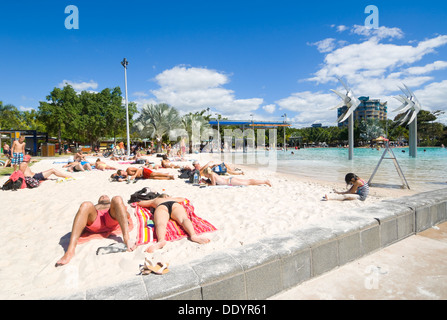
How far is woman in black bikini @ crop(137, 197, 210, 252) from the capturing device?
10.8 feet

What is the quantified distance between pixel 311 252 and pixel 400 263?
1224mm

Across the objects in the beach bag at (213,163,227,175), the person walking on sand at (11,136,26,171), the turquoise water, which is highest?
the person walking on sand at (11,136,26,171)

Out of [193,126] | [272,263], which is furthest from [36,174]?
[193,126]

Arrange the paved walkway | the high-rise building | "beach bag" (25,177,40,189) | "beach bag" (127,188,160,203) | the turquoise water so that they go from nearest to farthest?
the paved walkway < "beach bag" (127,188,160,203) < "beach bag" (25,177,40,189) < the turquoise water < the high-rise building

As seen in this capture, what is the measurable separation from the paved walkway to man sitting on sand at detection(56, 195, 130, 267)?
2.13 metres

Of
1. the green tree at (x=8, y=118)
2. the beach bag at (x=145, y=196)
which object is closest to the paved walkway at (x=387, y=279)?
the beach bag at (x=145, y=196)

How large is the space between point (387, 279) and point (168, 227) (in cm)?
268

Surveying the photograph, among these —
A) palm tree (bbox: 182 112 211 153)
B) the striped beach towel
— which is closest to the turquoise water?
the striped beach towel

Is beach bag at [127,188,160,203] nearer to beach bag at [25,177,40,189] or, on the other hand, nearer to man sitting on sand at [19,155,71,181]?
beach bag at [25,177,40,189]

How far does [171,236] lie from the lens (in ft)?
11.2

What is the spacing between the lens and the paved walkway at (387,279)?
2305 millimetres

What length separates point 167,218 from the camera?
3527mm
